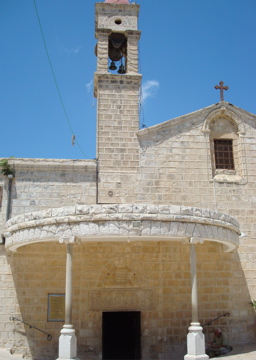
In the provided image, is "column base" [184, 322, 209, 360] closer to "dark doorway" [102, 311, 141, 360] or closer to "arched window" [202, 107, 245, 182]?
"dark doorway" [102, 311, 141, 360]

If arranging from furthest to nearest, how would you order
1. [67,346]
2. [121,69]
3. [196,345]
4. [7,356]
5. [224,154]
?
1. [121,69]
2. [224,154]
3. [7,356]
4. [196,345]
5. [67,346]

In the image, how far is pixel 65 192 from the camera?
13.4 metres

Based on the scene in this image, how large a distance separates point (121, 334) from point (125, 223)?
5055 millimetres

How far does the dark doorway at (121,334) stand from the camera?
1257 centimetres

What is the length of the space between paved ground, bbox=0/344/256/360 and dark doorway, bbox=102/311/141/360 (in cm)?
259

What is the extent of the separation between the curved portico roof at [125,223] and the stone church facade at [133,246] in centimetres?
24

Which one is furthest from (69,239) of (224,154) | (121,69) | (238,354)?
(121,69)

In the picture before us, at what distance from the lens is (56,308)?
12.4 m

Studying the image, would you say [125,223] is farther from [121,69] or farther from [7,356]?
[121,69]

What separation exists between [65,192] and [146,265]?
11.2ft

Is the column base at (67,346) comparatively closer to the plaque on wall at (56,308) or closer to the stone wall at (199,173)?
the plaque on wall at (56,308)

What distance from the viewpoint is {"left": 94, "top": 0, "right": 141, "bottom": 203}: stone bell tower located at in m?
13.6

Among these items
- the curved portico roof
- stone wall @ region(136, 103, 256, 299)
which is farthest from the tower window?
the curved portico roof

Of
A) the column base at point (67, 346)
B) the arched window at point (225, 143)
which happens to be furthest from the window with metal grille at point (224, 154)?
the column base at point (67, 346)
